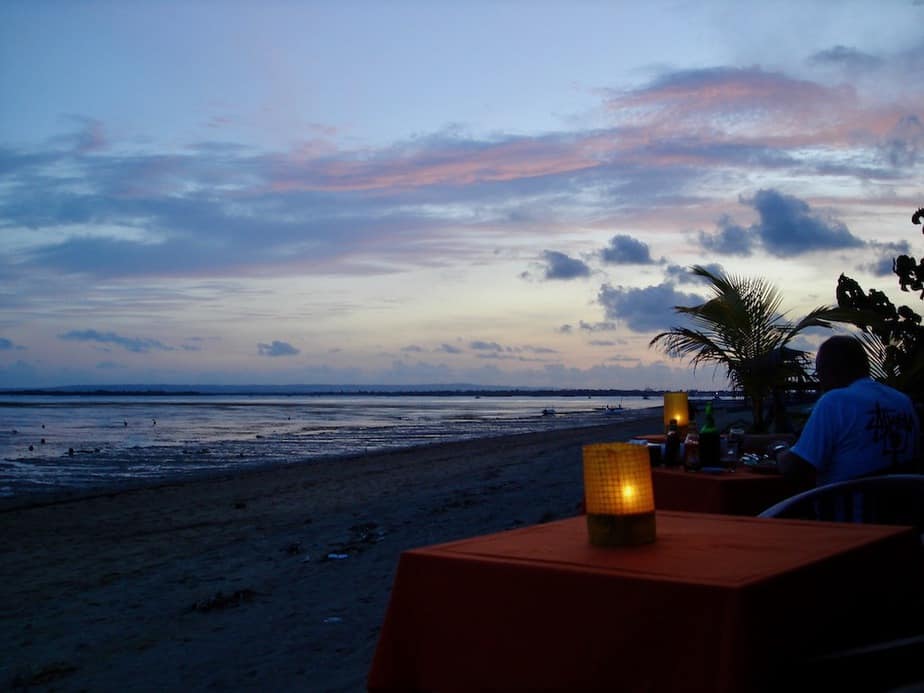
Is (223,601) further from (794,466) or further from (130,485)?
(130,485)

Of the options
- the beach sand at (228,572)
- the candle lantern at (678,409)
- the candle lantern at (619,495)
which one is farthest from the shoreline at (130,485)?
the candle lantern at (619,495)

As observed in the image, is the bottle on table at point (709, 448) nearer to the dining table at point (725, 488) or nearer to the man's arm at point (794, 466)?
the dining table at point (725, 488)

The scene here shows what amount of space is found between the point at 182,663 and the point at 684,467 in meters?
2.91

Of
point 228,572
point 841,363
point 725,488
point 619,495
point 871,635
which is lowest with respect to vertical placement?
point 228,572

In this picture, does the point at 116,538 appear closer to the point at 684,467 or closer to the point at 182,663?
the point at 182,663

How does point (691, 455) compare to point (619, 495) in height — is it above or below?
below

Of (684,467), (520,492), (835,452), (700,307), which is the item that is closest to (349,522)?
(520,492)

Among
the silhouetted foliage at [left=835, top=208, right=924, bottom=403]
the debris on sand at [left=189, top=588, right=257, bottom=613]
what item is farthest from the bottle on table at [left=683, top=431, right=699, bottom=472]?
the silhouetted foliage at [left=835, top=208, right=924, bottom=403]

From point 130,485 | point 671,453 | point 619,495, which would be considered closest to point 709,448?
point 671,453

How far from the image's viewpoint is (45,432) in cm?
3719

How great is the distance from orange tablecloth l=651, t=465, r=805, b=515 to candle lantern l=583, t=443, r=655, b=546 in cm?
210

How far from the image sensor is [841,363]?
3.97 m

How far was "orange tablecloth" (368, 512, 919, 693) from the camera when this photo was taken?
180 cm

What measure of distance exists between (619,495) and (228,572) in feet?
18.7
